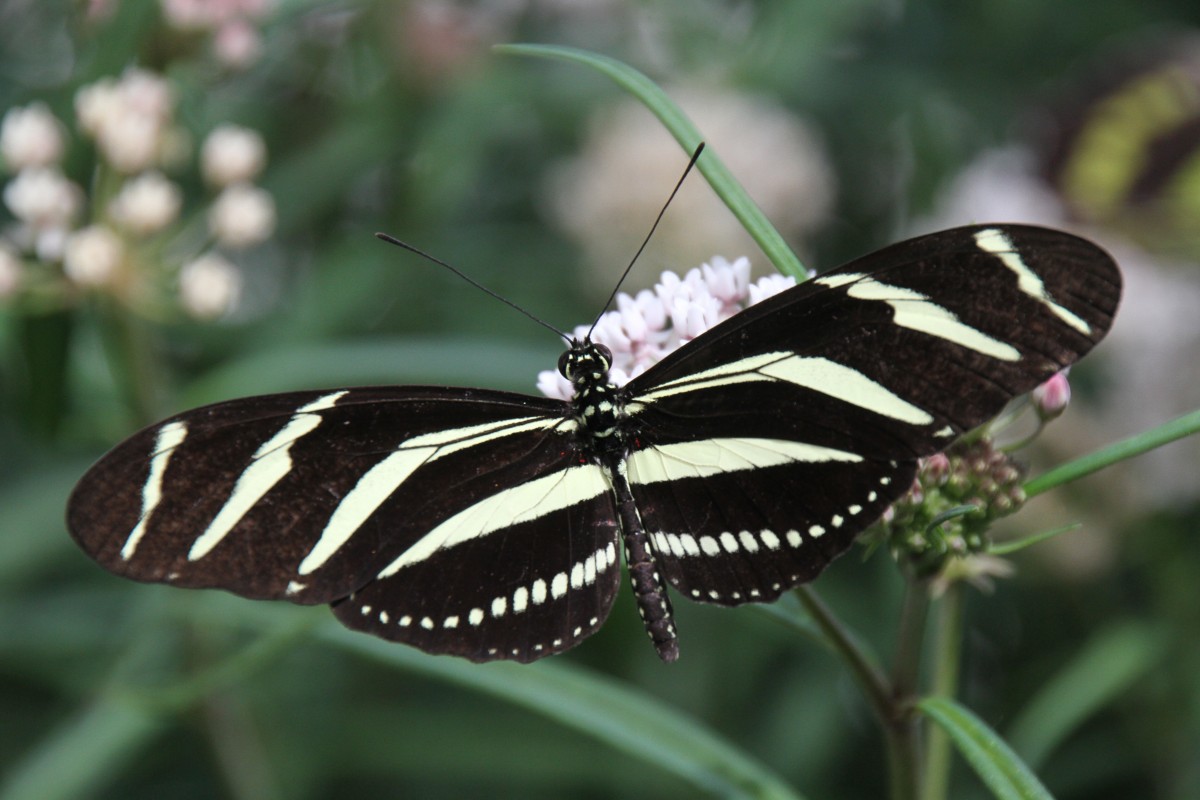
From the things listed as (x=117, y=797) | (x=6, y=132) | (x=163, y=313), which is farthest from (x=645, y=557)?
(x=117, y=797)

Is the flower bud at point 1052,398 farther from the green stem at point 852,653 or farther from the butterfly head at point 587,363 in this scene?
the butterfly head at point 587,363

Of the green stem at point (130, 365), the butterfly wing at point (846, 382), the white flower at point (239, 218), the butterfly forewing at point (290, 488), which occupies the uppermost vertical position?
the white flower at point (239, 218)

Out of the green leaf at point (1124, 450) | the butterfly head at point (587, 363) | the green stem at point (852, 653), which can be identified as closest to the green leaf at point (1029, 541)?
the green leaf at point (1124, 450)

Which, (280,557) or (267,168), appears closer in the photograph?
(280,557)

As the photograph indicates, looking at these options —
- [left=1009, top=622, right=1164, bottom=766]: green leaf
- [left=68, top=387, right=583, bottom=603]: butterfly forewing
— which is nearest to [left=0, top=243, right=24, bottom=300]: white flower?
[left=68, top=387, right=583, bottom=603]: butterfly forewing

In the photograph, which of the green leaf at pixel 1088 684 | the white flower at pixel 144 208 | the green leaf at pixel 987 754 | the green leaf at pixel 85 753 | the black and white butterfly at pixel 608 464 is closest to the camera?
the green leaf at pixel 987 754

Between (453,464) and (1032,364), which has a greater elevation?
(453,464)

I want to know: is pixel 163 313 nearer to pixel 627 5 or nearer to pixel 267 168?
pixel 267 168
